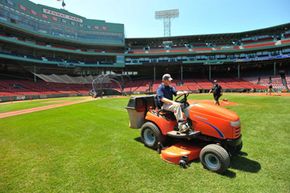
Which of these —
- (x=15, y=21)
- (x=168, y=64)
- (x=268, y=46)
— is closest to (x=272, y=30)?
(x=268, y=46)

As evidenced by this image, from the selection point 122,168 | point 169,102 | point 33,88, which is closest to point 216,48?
point 33,88

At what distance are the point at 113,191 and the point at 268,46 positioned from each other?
Result: 52.5m

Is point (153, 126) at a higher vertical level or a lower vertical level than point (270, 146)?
higher

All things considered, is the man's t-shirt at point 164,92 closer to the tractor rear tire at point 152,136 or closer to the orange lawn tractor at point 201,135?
the orange lawn tractor at point 201,135

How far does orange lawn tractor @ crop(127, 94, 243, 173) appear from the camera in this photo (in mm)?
3666

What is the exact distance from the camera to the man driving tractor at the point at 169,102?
4.15 metres

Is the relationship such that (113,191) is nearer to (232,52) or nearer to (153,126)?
(153,126)

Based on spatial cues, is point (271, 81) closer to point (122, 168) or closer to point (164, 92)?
point (164, 92)

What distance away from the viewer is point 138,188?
3170 mm

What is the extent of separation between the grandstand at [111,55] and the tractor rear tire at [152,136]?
1275 inches

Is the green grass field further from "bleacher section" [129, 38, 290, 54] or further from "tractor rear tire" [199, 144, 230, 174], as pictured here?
"bleacher section" [129, 38, 290, 54]

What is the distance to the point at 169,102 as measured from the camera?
4.44m

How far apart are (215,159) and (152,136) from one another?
1.84 metres

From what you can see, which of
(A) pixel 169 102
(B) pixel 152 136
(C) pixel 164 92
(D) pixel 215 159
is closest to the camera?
(D) pixel 215 159
